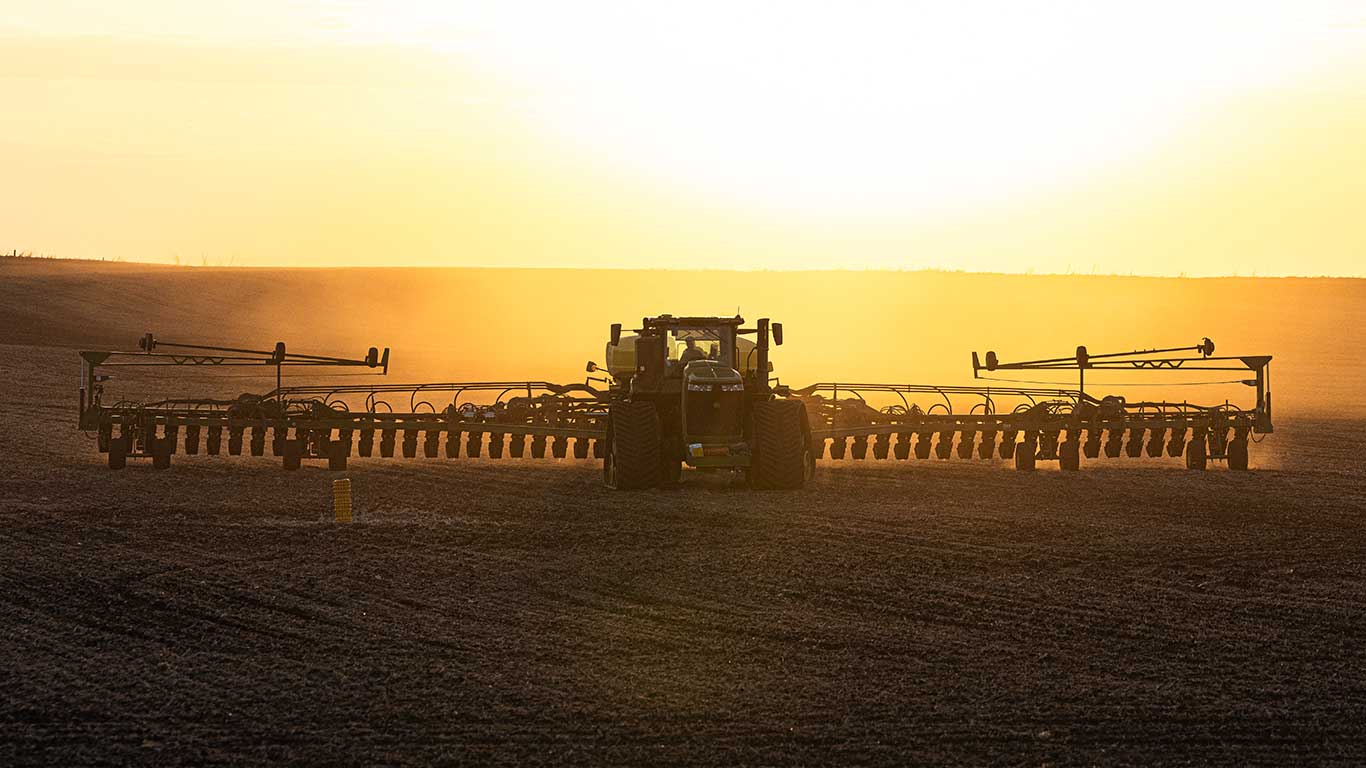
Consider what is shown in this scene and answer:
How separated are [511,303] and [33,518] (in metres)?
78.4

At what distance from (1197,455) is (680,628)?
649 inches

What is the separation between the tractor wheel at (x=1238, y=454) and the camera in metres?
26.6

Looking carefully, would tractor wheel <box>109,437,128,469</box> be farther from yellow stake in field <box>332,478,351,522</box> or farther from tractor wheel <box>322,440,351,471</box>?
yellow stake in field <box>332,478,351,522</box>

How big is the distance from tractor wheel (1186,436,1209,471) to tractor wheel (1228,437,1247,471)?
16.6 inches

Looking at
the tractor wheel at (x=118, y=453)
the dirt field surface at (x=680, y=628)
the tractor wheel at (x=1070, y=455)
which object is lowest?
the dirt field surface at (x=680, y=628)

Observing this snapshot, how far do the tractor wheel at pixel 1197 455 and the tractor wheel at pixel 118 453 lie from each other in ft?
53.8

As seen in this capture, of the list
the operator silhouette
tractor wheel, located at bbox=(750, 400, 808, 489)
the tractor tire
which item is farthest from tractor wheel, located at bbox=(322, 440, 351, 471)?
tractor wheel, located at bbox=(750, 400, 808, 489)

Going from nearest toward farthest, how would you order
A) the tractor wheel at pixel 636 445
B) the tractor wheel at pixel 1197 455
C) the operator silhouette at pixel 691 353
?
the tractor wheel at pixel 636 445 < the operator silhouette at pixel 691 353 < the tractor wheel at pixel 1197 455

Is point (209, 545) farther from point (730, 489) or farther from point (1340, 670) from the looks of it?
point (1340, 670)

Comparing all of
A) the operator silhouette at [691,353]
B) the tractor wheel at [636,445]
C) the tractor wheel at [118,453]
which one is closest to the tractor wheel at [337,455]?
the tractor wheel at [118,453]

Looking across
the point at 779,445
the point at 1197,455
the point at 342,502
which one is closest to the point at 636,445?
the point at 779,445

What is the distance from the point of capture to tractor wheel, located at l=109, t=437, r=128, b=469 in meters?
25.1

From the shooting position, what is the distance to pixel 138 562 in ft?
50.3

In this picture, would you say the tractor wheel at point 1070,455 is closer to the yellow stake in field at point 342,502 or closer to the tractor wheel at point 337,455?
the tractor wheel at point 337,455
